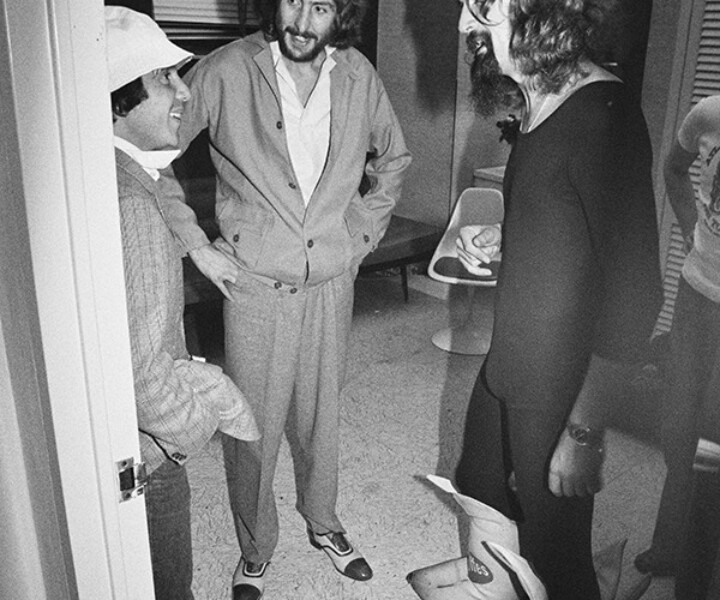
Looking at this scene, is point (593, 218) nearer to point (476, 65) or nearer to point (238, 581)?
point (476, 65)

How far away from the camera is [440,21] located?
1.20 meters

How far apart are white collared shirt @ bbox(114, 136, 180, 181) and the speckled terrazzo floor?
594 mm

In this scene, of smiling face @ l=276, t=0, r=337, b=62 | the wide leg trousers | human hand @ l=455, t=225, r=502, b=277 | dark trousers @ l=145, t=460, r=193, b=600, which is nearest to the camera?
human hand @ l=455, t=225, r=502, b=277

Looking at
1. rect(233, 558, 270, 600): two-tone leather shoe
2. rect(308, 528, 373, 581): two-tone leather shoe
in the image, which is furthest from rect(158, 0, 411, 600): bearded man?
rect(308, 528, 373, 581): two-tone leather shoe

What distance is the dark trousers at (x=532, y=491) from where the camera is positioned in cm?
110

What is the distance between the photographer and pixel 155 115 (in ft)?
4.08

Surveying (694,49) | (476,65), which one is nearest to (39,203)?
(476,65)

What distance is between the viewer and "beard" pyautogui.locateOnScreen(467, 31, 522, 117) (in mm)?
1007

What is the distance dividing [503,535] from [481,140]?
2.21 ft

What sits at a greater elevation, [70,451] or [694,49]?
[694,49]

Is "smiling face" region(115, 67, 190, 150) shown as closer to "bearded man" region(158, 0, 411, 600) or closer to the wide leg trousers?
"bearded man" region(158, 0, 411, 600)

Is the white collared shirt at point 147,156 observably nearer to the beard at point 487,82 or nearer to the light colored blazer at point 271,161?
the light colored blazer at point 271,161

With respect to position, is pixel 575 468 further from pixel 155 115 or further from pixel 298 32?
pixel 298 32

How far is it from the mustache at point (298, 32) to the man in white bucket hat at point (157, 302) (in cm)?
33
